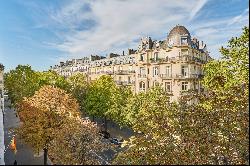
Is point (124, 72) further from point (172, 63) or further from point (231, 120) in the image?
point (231, 120)

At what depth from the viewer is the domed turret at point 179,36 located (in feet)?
184

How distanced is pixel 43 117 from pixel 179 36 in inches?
1270

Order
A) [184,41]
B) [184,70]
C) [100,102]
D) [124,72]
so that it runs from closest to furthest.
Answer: [184,70]
[184,41]
[100,102]
[124,72]

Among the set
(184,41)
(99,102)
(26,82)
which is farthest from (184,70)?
(26,82)

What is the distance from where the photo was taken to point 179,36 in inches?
2212

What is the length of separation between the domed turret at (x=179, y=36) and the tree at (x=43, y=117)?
2773cm

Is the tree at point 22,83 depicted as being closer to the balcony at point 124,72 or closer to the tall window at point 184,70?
the balcony at point 124,72

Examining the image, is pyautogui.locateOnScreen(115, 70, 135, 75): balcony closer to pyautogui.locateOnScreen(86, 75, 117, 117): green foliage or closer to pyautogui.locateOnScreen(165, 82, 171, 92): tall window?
pyautogui.locateOnScreen(86, 75, 117, 117): green foliage

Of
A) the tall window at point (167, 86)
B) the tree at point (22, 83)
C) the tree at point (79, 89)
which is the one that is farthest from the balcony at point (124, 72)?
the tree at point (22, 83)

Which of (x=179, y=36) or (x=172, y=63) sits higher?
(x=179, y=36)

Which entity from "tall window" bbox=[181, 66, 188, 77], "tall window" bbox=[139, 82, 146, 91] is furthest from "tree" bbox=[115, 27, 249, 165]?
"tall window" bbox=[139, 82, 146, 91]

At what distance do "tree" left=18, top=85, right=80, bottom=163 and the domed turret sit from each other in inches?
1092

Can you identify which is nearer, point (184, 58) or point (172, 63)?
point (184, 58)

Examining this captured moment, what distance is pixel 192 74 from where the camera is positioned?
2164 inches
